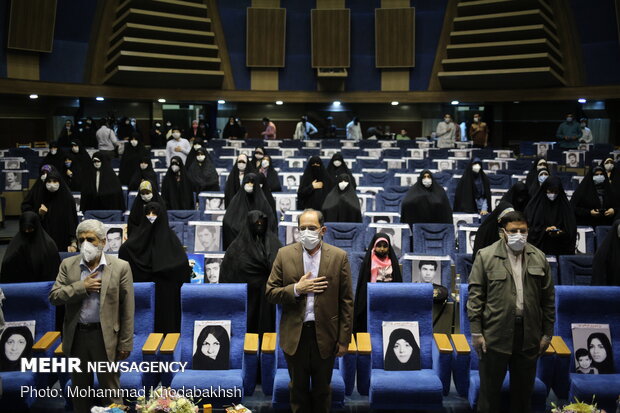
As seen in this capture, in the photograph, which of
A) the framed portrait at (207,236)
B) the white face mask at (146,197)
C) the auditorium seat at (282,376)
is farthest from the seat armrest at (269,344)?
the white face mask at (146,197)

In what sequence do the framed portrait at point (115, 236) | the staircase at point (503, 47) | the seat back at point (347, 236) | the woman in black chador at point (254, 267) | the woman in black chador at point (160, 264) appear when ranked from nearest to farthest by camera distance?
1. the woman in black chador at point (254, 267)
2. the woman in black chador at point (160, 264)
3. the seat back at point (347, 236)
4. the framed portrait at point (115, 236)
5. the staircase at point (503, 47)

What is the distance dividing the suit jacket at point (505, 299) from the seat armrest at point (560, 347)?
0.59 m

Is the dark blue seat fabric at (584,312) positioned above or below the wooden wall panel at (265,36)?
below

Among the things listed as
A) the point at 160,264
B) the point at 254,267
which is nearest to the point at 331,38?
the point at 160,264

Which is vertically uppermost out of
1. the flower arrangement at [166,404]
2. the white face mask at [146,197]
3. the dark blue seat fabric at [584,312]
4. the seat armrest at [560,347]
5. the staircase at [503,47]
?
the staircase at [503,47]

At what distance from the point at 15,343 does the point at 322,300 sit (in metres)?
2.45

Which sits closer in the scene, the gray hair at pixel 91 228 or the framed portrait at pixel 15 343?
the gray hair at pixel 91 228

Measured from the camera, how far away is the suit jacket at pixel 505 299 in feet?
12.1

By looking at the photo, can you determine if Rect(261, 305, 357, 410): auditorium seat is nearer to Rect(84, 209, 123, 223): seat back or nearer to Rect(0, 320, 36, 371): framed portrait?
Rect(0, 320, 36, 371): framed portrait

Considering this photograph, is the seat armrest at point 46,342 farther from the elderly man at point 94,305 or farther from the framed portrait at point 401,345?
the framed portrait at point 401,345

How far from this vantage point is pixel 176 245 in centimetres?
543

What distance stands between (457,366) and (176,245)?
8.22 feet

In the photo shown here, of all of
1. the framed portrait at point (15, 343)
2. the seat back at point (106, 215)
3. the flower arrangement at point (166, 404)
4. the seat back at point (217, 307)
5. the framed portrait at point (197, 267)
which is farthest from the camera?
the seat back at point (106, 215)

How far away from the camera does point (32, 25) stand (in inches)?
659
